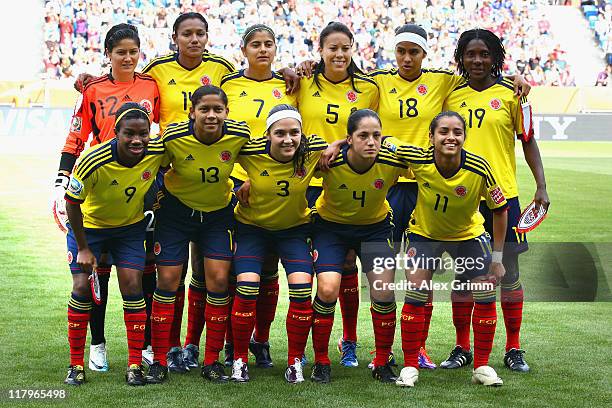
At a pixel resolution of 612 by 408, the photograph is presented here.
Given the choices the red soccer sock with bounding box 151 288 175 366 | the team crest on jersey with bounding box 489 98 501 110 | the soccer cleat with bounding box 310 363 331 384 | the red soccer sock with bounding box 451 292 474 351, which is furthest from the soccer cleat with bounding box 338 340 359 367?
the team crest on jersey with bounding box 489 98 501 110

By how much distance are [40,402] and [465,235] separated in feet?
9.01

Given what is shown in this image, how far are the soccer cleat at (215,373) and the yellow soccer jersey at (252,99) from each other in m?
1.28

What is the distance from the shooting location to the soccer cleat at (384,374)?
5965 millimetres

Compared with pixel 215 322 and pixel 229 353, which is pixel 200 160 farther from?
pixel 229 353

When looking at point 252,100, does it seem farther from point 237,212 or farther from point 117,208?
point 117,208

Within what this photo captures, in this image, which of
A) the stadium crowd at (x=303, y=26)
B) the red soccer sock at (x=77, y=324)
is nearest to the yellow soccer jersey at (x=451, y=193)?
the red soccer sock at (x=77, y=324)

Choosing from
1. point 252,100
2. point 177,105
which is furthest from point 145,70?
point 252,100

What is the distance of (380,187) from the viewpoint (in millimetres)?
5957

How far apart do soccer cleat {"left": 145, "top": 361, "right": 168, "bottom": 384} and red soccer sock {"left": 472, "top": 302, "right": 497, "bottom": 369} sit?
77.1 inches

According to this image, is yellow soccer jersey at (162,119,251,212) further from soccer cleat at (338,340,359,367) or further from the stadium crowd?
the stadium crowd

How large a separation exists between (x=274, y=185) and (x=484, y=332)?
1.61 metres

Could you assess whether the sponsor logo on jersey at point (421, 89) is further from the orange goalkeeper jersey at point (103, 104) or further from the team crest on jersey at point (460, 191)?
the orange goalkeeper jersey at point (103, 104)

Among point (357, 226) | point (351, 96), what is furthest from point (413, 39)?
point (357, 226)

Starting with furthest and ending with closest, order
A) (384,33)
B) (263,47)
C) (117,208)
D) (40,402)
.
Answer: (384,33) < (263,47) < (117,208) < (40,402)
